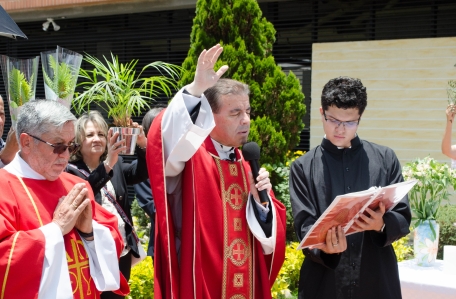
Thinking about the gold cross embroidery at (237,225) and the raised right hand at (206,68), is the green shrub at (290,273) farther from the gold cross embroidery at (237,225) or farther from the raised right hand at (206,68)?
the raised right hand at (206,68)

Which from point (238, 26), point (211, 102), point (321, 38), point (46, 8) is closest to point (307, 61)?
point (321, 38)

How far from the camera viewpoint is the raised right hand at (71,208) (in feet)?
9.11

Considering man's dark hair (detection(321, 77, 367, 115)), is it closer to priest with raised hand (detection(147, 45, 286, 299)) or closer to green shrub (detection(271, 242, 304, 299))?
priest with raised hand (detection(147, 45, 286, 299))

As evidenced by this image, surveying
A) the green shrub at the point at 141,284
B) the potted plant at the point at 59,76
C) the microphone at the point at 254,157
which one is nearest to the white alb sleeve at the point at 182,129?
the microphone at the point at 254,157

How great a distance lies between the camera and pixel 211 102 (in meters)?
3.32

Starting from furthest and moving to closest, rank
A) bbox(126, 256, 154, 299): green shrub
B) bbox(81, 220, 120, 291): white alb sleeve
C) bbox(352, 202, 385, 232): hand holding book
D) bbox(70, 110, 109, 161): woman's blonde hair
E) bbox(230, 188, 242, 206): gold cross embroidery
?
1. bbox(126, 256, 154, 299): green shrub
2. bbox(70, 110, 109, 161): woman's blonde hair
3. bbox(230, 188, 242, 206): gold cross embroidery
4. bbox(352, 202, 385, 232): hand holding book
5. bbox(81, 220, 120, 291): white alb sleeve

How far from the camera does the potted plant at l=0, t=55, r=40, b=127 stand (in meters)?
3.30

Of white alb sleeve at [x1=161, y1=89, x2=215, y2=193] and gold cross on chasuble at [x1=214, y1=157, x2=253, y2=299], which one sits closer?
white alb sleeve at [x1=161, y1=89, x2=215, y2=193]

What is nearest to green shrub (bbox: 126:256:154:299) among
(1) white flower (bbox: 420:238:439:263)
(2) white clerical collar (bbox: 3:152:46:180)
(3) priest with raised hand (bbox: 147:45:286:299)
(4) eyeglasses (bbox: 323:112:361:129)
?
(3) priest with raised hand (bbox: 147:45:286:299)

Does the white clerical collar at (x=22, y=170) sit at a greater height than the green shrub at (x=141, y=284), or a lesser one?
greater

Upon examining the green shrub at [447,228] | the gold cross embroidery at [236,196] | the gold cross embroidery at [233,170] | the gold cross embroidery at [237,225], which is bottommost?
the green shrub at [447,228]

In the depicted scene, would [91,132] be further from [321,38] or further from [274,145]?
[321,38]

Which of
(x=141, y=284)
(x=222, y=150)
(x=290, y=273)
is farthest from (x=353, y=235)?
(x=290, y=273)

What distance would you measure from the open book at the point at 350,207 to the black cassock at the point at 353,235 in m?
0.11
